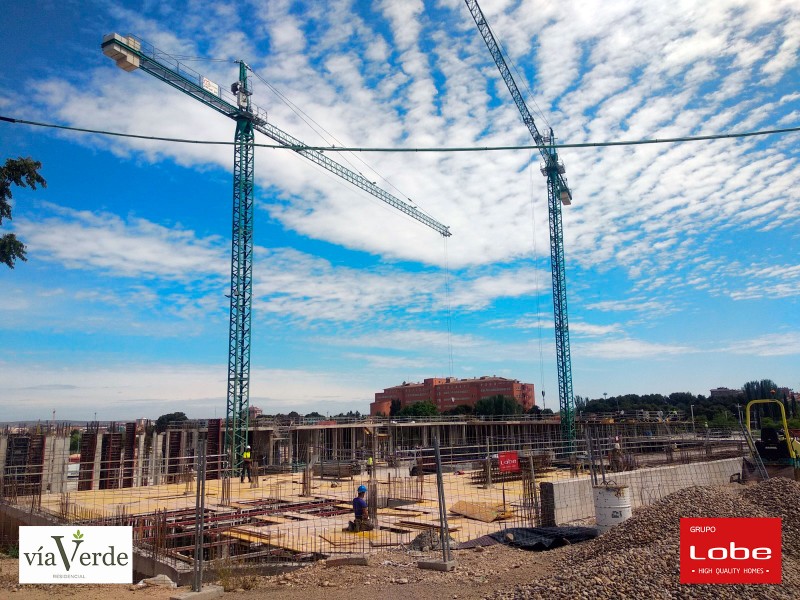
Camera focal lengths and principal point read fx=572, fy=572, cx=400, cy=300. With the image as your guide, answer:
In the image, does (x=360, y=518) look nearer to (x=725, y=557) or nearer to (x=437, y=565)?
(x=437, y=565)

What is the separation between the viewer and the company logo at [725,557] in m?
5.93

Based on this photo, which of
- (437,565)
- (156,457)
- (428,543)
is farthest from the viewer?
(156,457)

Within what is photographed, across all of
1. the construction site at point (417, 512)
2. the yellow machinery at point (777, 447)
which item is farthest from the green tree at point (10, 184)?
the yellow machinery at point (777, 447)

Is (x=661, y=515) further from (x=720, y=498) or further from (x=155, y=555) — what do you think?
(x=155, y=555)

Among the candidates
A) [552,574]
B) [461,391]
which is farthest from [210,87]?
[461,391]

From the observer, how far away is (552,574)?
22.2 ft

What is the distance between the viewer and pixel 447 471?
87.1 feet

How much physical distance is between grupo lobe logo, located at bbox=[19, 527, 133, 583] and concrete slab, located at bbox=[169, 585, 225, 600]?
1.10 meters

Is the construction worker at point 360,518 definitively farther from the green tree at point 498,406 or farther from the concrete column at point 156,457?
the green tree at point 498,406

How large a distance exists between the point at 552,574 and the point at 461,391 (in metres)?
126

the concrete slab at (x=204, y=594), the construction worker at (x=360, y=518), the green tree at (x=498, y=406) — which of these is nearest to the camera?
the concrete slab at (x=204, y=594)

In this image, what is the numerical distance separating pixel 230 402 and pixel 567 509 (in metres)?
25.9

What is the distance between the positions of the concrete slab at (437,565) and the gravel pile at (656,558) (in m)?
1.36

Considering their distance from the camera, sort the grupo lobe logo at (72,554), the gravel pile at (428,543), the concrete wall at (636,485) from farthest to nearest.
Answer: the concrete wall at (636,485)
the gravel pile at (428,543)
the grupo lobe logo at (72,554)
